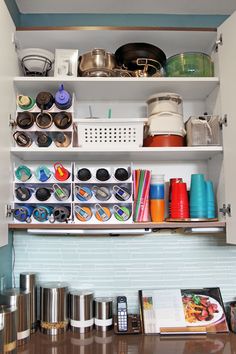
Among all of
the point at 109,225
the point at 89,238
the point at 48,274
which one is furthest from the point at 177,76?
the point at 48,274

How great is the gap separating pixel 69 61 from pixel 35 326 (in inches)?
50.6

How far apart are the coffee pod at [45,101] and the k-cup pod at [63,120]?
67 millimetres

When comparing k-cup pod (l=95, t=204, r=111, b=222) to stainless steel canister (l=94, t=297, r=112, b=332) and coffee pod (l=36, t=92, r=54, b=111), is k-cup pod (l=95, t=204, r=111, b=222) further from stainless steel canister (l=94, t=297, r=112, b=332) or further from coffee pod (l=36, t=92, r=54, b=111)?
coffee pod (l=36, t=92, r=54, b=111)

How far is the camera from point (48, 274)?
5.67 feet

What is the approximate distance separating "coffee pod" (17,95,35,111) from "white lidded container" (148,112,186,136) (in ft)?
1.85

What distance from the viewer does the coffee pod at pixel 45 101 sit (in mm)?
1548

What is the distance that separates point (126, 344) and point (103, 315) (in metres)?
0.18

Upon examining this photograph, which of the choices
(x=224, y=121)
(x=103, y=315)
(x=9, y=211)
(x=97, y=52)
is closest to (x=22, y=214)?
(x=9, y=211)

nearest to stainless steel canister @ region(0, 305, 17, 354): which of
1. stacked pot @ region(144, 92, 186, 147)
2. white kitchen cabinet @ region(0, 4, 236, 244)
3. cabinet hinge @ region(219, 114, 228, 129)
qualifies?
white kitchen cabinet @ region(0, 4, 236, 244)

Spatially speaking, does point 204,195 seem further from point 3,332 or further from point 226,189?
point 3,332

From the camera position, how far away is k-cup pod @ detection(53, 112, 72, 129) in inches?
60.6

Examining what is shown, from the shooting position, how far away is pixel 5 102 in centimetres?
142

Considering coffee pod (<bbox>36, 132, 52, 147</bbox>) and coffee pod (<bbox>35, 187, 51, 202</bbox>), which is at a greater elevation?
coffee pod (<bbox>36, 132, 52, 147</bbox>)

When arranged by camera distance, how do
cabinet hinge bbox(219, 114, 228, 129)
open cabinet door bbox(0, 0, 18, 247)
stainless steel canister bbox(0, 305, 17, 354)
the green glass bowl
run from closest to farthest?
stainless steel canister bbox(0, 305, 17, 354) < open cabinet door bbox(0, 0, 18, 247) < cabinet hinge bbox(219, 114, 228, 129) < the green glass bowl
